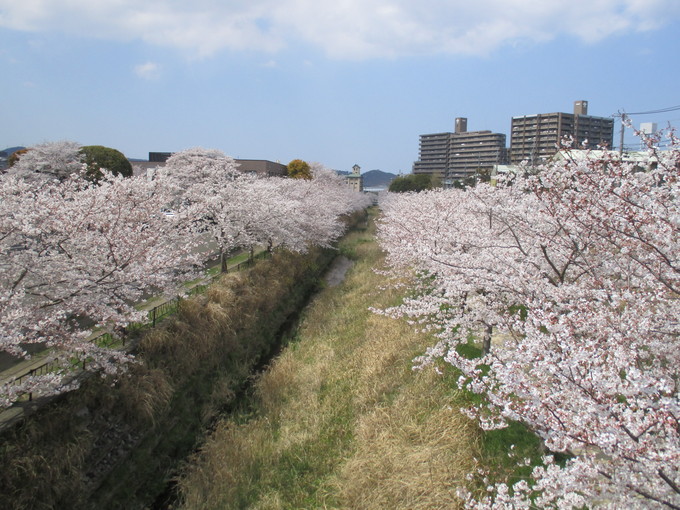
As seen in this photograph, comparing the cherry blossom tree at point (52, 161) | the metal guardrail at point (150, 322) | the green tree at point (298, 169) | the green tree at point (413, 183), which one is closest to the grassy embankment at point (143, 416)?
the metal guardrail at point (150, 322)

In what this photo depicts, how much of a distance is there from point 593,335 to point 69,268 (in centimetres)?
820

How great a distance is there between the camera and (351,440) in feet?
29.7

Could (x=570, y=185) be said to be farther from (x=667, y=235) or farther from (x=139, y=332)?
(x=139, y=332)

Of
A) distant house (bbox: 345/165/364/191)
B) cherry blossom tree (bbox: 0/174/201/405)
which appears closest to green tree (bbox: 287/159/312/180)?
cherry blossom tree (bbox: 0/174/201/405)

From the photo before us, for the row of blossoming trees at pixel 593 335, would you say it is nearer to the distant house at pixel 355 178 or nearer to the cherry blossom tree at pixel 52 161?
the cherry blossom tree at pixel 52 161

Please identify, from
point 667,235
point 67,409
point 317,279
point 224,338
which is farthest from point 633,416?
point 317,279

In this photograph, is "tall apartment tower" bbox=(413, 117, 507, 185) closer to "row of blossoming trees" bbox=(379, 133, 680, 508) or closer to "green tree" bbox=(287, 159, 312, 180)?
"green tree" bbox=(287, 159, 312, 180)

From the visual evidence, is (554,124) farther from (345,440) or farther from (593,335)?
(593,335)

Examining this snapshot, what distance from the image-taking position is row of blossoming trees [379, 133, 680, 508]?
3.02 metres

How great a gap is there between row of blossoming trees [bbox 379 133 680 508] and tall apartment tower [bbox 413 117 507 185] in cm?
8016

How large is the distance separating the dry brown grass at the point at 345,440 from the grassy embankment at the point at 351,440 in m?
0.02

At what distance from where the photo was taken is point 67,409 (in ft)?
24.2

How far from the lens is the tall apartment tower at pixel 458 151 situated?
93500 millimetres

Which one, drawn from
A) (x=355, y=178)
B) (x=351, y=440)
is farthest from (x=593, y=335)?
(x=355, y=178)
